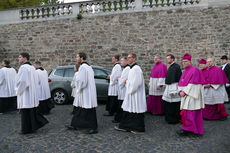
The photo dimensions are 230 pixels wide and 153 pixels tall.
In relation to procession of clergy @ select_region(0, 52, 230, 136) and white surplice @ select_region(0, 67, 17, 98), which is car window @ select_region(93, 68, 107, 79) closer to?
procession of clergy @ select_region(0, 52, 230, 136)

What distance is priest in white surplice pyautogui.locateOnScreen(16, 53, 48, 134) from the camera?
17.1 feet

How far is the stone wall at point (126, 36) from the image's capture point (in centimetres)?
1259

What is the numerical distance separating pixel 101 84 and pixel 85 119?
368 centimetres

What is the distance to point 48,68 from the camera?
14516 mm

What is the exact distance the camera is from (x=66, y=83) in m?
9.24

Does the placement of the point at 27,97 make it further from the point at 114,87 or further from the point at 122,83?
the point at 114,87

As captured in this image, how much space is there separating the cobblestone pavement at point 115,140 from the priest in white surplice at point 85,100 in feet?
0.79

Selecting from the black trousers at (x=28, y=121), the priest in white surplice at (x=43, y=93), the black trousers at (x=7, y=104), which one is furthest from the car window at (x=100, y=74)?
the black trousers at (x=28, y=121)

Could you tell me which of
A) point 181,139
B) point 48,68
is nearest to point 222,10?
point 181,139

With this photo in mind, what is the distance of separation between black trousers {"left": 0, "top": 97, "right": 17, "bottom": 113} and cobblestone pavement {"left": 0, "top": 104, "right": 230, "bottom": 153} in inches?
87.2

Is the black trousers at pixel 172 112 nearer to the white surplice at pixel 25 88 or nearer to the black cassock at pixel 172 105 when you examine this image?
the black cassock at pixel 172 105

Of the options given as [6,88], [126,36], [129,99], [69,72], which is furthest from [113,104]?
[126,36]

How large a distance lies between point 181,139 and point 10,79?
6.84 metres

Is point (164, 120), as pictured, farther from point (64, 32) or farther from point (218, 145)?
point (64, 32)
